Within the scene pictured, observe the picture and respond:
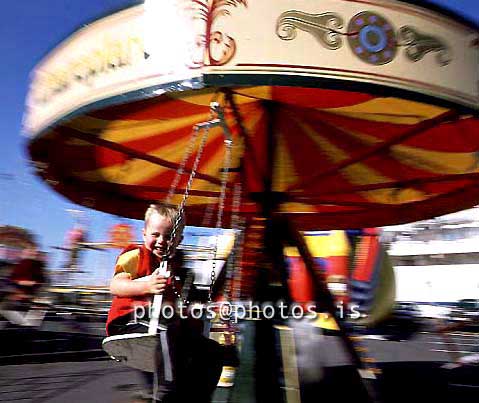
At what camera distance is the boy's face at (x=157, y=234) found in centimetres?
319

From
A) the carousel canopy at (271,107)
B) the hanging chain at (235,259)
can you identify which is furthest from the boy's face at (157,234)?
the hanging chain at (235,259)

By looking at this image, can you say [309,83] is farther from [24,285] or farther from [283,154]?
[24,285]

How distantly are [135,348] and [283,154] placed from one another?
2714mm

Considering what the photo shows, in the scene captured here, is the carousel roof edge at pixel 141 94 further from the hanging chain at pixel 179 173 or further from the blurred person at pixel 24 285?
the blurred person at pixel 24 285

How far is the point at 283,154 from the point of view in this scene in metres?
4.98

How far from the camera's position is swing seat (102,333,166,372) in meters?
2.65

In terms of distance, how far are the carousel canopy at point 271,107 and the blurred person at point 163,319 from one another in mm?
838

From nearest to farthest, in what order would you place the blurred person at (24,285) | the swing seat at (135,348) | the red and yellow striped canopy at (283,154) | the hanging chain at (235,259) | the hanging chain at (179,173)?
the swing seat at (135,348)
the red and yellow striped canopy at (283,154)
the hanging chain at (235,259)
the hanging chain at (179,173)
the blurred person at (24,285)

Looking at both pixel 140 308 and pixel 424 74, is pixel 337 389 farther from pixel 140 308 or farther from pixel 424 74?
pixel 424 74

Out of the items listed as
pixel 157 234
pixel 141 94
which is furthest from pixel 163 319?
pixel 141 94

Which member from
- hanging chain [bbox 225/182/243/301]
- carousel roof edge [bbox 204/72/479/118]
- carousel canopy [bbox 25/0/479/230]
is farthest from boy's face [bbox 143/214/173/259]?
hanging chain [bbox 225/182/243/301]

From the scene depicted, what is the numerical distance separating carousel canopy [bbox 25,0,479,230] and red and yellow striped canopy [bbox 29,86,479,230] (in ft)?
0.06

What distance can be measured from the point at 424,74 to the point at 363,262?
5523mm

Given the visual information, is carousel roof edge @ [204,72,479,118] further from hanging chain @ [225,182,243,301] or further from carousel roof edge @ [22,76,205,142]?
hanging chain @ [225,182,243,301]
